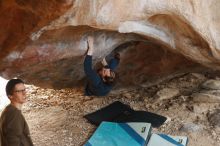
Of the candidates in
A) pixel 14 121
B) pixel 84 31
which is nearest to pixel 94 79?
pixel 84 31

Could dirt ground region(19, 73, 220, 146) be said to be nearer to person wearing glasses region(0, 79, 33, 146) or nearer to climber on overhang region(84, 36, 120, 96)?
climber on overhang region(84, 36, 120, 96)

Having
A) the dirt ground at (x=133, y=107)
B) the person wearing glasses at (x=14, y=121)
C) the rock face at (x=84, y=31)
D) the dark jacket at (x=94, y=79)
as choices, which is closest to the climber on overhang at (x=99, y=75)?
the dark jacket at (x=94, y=79)

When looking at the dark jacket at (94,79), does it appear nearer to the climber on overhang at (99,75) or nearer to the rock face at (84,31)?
the climber on overhang at (99,75)

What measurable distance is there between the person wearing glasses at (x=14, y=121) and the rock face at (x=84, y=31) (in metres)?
0.77

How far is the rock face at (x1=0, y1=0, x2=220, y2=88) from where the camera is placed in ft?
11.4

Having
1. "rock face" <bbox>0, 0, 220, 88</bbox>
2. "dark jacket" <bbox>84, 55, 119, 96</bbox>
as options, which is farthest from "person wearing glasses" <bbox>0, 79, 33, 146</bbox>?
"dark jacket" <bbox>84, 55, 119, 96</bbox>

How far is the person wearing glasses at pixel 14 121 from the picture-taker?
3072mm

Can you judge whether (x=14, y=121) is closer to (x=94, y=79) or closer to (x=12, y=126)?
(x=12, y=126)

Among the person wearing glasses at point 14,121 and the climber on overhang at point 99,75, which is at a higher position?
the climber on overhang at point 99,75

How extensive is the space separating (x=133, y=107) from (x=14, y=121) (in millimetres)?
2414

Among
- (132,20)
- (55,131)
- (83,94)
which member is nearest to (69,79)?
(83,94)

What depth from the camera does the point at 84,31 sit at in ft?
13.6

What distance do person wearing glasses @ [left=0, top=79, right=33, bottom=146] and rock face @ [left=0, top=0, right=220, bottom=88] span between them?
771 mm

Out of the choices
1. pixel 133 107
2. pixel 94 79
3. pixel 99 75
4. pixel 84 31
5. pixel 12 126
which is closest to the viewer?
pixel 12 126
